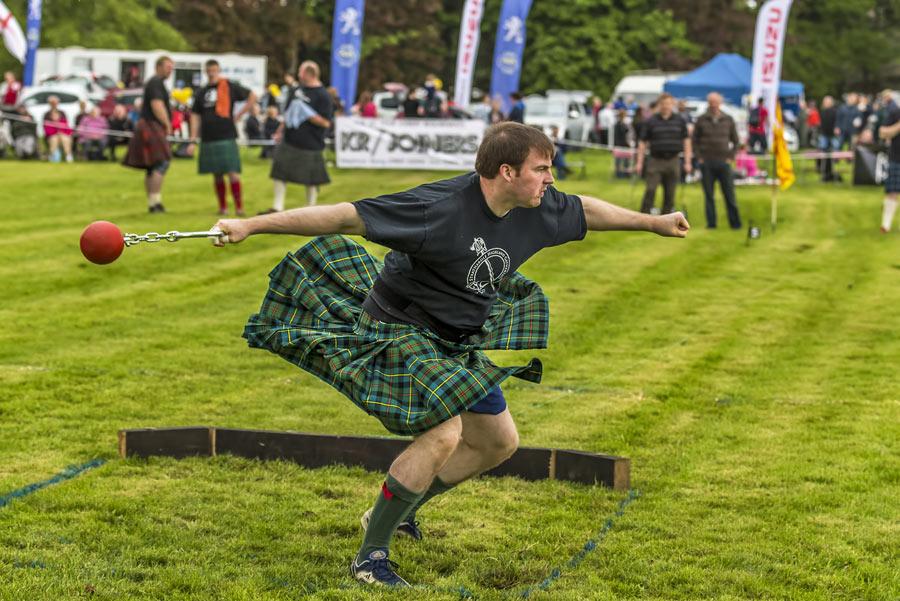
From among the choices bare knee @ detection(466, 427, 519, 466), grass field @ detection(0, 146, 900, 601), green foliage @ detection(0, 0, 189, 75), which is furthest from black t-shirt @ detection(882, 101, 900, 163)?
green foliage @ detection(0, 0, 189, 75)

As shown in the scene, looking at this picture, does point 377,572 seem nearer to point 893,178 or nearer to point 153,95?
point 153,95

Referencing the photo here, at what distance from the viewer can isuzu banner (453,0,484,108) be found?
3097cm

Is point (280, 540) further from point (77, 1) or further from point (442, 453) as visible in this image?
point (77, 1)

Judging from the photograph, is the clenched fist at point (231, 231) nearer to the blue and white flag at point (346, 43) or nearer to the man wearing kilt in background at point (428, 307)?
the man wearing kilt in background at point (428, 307)

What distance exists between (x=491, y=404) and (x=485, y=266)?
0.46 meters

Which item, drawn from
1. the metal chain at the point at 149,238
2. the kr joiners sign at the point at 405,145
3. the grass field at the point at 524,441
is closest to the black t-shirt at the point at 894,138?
the grass field at the point at 524,441

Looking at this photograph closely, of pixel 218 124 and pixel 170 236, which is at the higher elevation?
pixel 170 236

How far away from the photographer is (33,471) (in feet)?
18.9

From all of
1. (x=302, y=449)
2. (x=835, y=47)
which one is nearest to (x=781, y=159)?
(x=302, y=449)

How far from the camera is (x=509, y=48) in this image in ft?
103

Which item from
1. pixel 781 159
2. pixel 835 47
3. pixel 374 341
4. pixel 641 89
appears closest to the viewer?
pixel 374 341

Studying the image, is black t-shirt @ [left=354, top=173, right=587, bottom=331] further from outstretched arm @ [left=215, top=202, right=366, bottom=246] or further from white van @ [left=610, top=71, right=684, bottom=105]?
white van @ [left=610, top=71, right=684, bottom=105]

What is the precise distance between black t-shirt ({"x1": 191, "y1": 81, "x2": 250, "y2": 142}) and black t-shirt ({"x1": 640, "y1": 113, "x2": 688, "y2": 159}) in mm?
5237

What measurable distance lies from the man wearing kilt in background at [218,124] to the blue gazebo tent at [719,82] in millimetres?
23981
